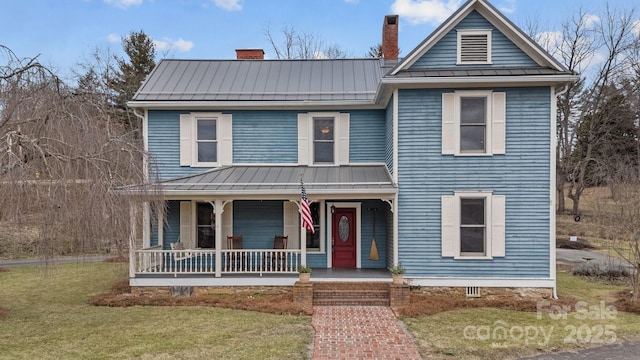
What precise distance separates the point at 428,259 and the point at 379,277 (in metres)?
1.39

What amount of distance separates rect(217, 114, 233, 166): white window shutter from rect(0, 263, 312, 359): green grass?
196 inches

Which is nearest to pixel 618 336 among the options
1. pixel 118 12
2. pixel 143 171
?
pixel 143 171

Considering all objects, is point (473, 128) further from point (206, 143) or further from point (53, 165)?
point (53, 165)

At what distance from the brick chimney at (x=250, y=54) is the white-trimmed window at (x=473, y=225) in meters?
9.74

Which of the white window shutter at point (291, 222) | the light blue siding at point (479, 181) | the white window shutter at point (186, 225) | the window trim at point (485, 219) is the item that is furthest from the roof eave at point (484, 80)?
the white window shutter at point (186, 225)

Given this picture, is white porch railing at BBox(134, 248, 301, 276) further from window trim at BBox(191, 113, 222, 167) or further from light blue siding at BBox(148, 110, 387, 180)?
light blue siding at BBox(148, 110, 387, 180)

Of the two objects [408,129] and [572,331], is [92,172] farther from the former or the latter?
[572,331]

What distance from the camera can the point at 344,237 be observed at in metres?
13.1

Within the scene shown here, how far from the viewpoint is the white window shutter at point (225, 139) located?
13.2 meters

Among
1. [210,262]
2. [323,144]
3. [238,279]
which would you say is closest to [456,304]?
[238,279]

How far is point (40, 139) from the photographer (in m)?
7.42

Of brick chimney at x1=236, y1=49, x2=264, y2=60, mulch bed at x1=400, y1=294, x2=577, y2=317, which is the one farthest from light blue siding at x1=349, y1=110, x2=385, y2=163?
brick chimney at x1=236, y1=49, x2=264, y2=60

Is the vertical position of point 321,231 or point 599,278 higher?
point 321,231

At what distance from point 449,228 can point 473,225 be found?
2.18 ft
